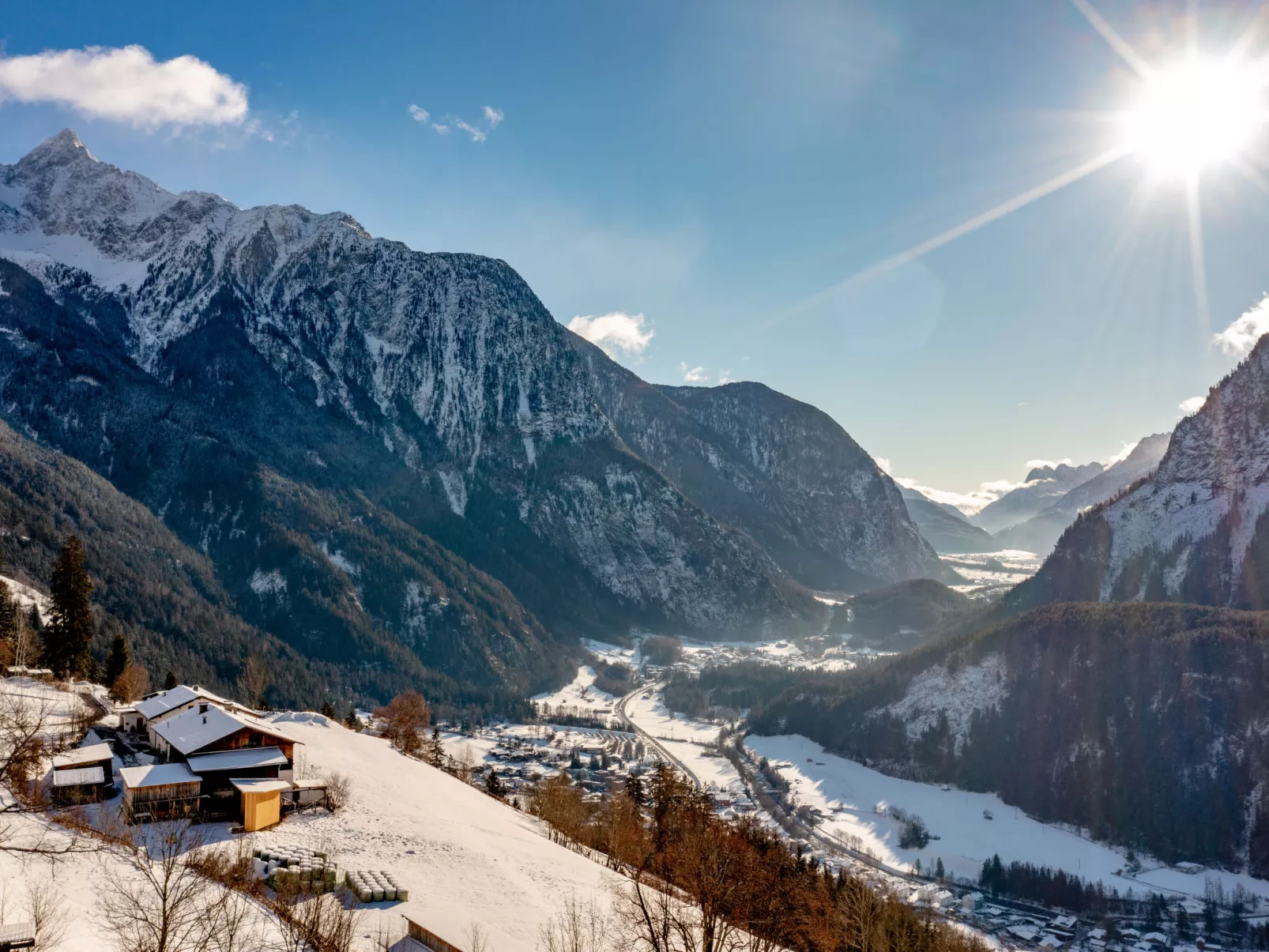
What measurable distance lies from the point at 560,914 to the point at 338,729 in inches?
1769

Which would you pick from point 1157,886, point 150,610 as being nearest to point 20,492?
point 150,610

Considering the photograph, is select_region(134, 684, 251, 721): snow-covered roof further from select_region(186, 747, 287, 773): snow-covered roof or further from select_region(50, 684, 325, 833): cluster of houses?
select_region(186, 747, 287, 773): snow-covered roof

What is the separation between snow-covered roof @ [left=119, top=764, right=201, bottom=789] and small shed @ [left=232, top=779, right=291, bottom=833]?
2.94 metres

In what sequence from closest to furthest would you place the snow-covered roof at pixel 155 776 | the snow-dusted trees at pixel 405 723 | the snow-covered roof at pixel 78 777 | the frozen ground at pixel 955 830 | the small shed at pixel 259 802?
the snow-covered roof at pixel 78 777 < the snow-covered roof at pixel 155 776 < the small shed at pixel 259 802 < the snow-dusted trees at pixel 405 723 < the frozen ground at pixel 955 830

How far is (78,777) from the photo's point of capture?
45.1 meters

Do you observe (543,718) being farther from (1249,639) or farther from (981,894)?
(1249,639)

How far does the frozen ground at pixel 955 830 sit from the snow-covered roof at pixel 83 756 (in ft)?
347

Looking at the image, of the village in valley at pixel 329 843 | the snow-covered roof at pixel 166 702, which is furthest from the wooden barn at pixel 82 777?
the snow-covered roof at pixel 166 702

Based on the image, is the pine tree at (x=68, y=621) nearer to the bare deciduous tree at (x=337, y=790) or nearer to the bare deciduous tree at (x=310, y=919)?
the bare deciduous tree at (x=337, y=790)

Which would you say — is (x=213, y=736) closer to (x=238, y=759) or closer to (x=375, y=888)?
(x=238, y=759)

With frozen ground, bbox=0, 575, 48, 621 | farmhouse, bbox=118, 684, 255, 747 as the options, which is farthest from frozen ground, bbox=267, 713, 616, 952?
frozen ground, bbox=0, 575, 48, 621

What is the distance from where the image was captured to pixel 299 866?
39.8 metres

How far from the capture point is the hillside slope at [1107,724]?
124 metres

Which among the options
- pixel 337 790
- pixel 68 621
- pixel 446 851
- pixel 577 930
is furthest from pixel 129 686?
pixel 577 930
